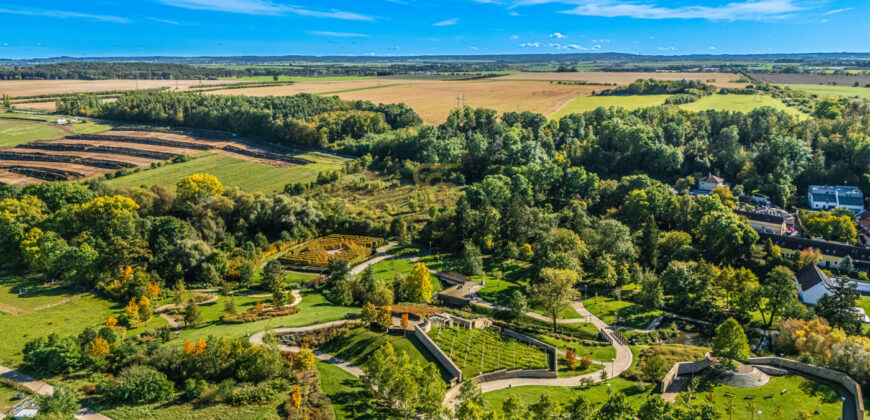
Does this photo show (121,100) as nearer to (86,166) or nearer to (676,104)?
(86,166)

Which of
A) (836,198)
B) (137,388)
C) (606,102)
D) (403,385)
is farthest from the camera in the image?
(606,102)

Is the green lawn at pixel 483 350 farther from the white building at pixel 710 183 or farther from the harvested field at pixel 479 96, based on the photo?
the harvested field at pixel 479 96

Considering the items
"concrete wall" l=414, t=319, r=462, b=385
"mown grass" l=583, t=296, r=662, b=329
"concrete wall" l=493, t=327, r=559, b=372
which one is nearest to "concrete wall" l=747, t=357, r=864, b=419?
"mown grass" l=583, t=296, r=662, b=329

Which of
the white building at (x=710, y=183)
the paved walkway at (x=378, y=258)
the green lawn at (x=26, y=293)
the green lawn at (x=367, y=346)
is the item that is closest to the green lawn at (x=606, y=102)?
the white building at (x=710, y=183)

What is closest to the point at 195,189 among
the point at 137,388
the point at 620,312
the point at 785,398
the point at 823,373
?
the point at 137,388

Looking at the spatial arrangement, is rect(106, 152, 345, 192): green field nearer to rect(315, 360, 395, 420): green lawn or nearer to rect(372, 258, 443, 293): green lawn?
rect(372, 258, 443, 293): green lawn

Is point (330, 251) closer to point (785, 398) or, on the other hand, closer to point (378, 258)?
point (378, 258)
